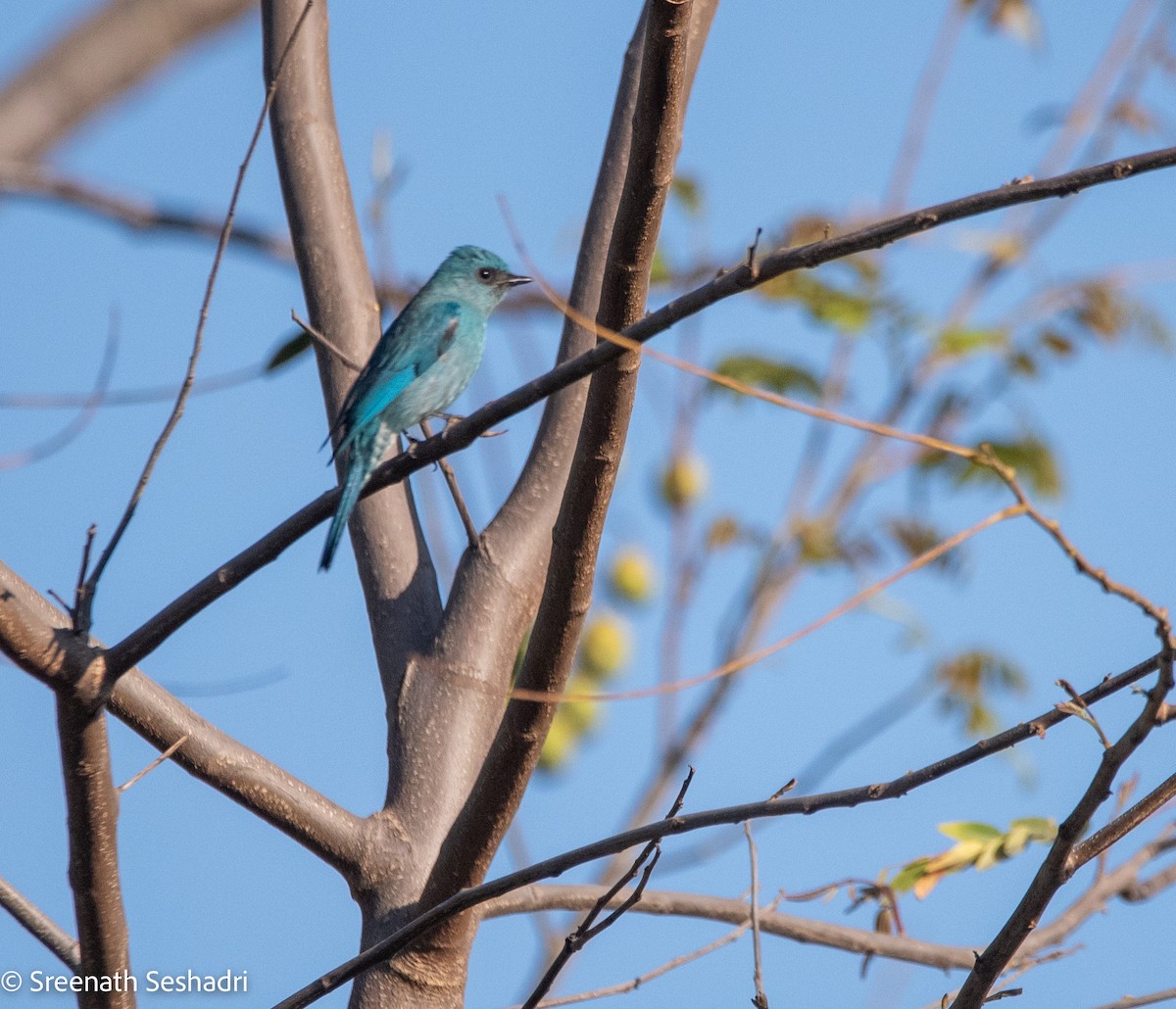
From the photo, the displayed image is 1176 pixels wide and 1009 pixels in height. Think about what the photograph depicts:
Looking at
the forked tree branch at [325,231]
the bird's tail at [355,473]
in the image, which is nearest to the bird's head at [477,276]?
the bird's tail at [355,473]

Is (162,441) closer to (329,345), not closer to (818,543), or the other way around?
(329,345)

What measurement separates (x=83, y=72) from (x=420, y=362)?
110 inches

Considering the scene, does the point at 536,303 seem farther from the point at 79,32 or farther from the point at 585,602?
the point at 79,32

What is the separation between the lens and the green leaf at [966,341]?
4.83 metres

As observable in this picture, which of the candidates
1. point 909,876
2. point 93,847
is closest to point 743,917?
point 909,876

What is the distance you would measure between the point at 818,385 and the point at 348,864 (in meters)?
2.72

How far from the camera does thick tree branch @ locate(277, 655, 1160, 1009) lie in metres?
1.82

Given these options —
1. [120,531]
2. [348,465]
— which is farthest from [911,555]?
[120,531]

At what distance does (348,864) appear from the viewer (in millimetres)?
3041

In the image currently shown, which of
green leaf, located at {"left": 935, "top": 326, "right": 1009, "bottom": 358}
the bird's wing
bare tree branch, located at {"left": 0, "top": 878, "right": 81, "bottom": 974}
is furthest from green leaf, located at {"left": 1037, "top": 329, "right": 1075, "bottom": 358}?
bare tree branch, located at {"left": 0, "top": 878, "right": 81, "bottom": 974}

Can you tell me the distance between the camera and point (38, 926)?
102 inches

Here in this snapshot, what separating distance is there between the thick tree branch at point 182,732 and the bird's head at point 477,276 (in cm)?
270

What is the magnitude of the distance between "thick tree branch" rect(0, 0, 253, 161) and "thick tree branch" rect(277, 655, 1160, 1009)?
4.28ft

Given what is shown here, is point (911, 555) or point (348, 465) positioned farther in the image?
point (911, 555)
